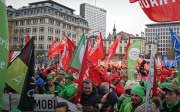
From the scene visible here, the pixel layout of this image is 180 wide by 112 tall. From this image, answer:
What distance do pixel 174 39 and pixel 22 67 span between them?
674cm

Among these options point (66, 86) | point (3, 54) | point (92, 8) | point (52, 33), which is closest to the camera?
point (3, 54)

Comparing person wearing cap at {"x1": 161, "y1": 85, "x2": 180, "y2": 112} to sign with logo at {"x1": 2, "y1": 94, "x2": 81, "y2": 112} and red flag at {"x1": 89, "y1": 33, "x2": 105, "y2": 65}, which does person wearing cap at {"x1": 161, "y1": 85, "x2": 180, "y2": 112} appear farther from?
red flag at {"x1": 89, "y1": 33, "x2": 105, "y2": 65}

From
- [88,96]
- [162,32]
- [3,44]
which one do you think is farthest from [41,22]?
[162,32]

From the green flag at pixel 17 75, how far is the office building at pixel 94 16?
127204 mm

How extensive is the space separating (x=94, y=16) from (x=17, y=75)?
145748mm

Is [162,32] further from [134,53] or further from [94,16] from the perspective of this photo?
[134,53]

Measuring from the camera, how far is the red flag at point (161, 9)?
378 cm

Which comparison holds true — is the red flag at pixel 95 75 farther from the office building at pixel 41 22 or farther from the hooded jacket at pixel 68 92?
the office building at pixel 41 22

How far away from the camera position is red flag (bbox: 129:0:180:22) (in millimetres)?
3785

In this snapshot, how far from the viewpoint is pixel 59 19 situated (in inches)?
2547

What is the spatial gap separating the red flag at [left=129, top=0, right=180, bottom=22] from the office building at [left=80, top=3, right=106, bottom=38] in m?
127

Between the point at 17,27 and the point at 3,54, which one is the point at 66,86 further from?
the point at 17,27

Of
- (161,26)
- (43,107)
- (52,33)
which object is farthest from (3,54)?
(161,26)

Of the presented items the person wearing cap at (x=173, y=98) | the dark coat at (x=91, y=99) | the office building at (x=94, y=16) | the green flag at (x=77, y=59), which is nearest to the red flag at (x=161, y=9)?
the person wearing cap at (x=173, y=98)
